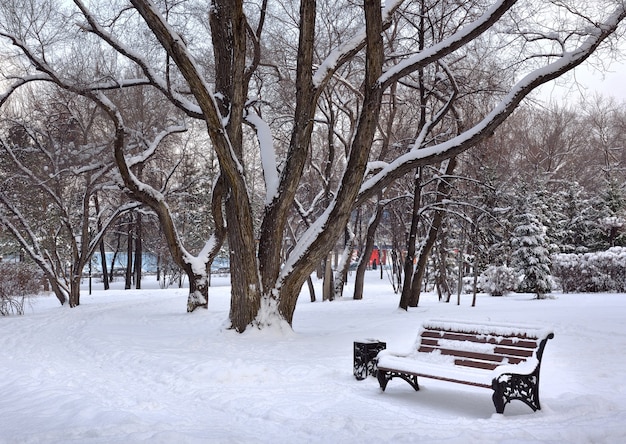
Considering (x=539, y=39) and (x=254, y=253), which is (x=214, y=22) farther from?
(x=539, y=39)

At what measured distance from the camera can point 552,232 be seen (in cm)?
2572

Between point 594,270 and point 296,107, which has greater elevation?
point 296,107

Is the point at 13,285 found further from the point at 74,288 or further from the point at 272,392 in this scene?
the point at 272,392

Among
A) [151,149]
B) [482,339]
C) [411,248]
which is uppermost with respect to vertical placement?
[151,149]

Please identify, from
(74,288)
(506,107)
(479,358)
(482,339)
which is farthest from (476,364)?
(74,288)

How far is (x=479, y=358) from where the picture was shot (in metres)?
Answer: 5.80

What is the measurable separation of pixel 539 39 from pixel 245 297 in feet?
22.8

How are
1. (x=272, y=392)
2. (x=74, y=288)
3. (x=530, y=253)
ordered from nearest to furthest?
(x=272, y=392)
(x=74, y=288)
(x=530, y=253)

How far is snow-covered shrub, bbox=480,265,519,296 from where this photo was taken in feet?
67.4

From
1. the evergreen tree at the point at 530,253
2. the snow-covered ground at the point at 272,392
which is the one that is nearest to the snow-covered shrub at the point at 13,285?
the snow-covered ground at the point at 272,392

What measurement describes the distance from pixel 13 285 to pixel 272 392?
1306 centimetres

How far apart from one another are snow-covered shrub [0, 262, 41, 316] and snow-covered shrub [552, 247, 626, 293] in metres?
18.0

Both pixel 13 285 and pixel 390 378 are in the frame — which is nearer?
pixel 390 378

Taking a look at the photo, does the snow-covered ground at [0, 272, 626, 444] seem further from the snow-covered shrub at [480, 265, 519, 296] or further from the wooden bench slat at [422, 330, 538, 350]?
the snow-covered shrub at [480, 265, 519, 296]
